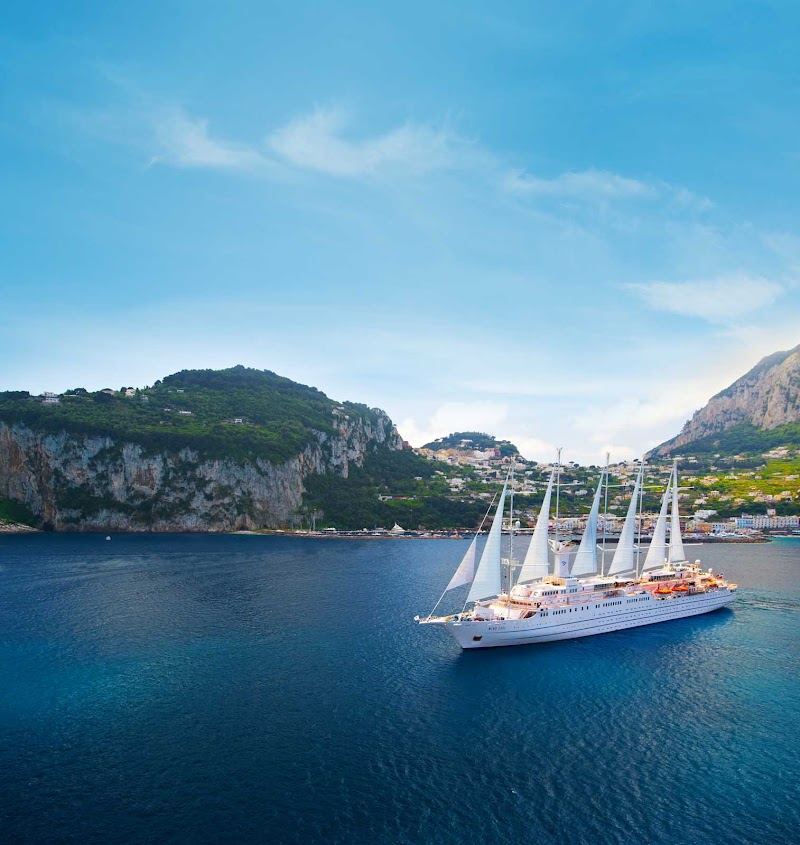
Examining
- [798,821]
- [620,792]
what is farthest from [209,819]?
[798,821]

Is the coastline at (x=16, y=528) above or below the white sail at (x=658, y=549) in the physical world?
below

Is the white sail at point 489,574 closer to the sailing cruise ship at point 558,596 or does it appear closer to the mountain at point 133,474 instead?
the sailing cruise ship at point 558,596

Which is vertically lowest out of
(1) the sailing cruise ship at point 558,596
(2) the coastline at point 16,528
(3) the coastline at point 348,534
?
(3) the coastline at point 348,534

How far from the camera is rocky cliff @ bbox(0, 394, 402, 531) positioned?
145625 millimetres

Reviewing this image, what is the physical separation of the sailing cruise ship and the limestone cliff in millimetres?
101942

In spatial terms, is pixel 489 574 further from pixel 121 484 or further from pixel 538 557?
pixel 121 484

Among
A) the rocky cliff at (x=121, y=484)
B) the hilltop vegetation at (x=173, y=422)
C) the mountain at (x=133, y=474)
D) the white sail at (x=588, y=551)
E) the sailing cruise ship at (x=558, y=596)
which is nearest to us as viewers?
the sailing cruise ship at (x=558, y=596)

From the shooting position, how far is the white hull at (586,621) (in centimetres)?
5194

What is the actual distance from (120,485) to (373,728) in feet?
434

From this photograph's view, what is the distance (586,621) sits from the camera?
5747 centimetres

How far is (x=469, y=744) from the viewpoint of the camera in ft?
113

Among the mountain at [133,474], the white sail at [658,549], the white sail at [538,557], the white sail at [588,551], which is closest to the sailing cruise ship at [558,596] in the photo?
the white sail at [538,557]

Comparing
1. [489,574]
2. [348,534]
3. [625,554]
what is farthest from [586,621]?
[348,534]

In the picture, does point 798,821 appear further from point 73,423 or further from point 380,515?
point 73,423
